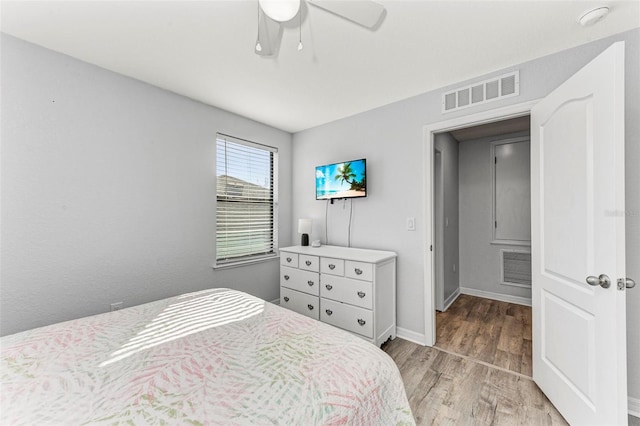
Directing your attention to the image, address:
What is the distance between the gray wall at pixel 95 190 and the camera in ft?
5.75

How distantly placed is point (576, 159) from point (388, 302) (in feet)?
5.97

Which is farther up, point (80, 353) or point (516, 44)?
point (516, 44)

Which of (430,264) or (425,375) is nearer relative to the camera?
(425,375)

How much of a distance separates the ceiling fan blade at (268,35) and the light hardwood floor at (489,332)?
2892mm

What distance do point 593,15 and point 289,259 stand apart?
9.90 ft

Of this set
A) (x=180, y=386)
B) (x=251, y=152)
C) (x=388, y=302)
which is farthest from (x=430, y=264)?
(x=251, y=152)

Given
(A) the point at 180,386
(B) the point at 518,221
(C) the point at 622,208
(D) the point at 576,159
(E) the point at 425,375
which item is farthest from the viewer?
(B) the point at 518,221

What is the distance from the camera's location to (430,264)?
8.31ft

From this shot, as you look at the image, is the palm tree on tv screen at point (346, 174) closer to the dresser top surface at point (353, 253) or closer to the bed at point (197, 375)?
the dresser top surface at point (353, 253)

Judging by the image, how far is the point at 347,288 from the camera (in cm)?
249

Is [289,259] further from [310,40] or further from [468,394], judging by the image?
[310,40]

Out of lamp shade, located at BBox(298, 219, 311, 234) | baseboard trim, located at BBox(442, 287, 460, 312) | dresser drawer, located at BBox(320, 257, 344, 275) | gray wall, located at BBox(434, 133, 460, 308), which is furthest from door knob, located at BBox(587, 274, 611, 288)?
lamp shade, located at BBox(298, 219, 311, 234)

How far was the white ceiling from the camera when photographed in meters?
1.52

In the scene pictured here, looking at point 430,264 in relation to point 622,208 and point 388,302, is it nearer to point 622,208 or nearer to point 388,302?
point 388,302
